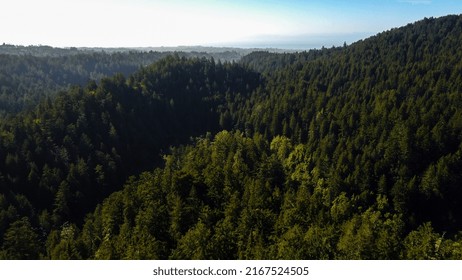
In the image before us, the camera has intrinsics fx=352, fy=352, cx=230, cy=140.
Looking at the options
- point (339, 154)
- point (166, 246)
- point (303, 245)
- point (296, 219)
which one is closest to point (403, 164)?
point (339, 154)

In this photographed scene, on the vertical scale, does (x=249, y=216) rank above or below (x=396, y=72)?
below

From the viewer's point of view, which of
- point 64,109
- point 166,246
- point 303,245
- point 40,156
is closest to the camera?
point 303,245

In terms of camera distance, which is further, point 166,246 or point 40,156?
point 40,156

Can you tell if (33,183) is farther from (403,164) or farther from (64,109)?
(403,164)

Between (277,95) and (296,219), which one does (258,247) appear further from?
(277,95)
